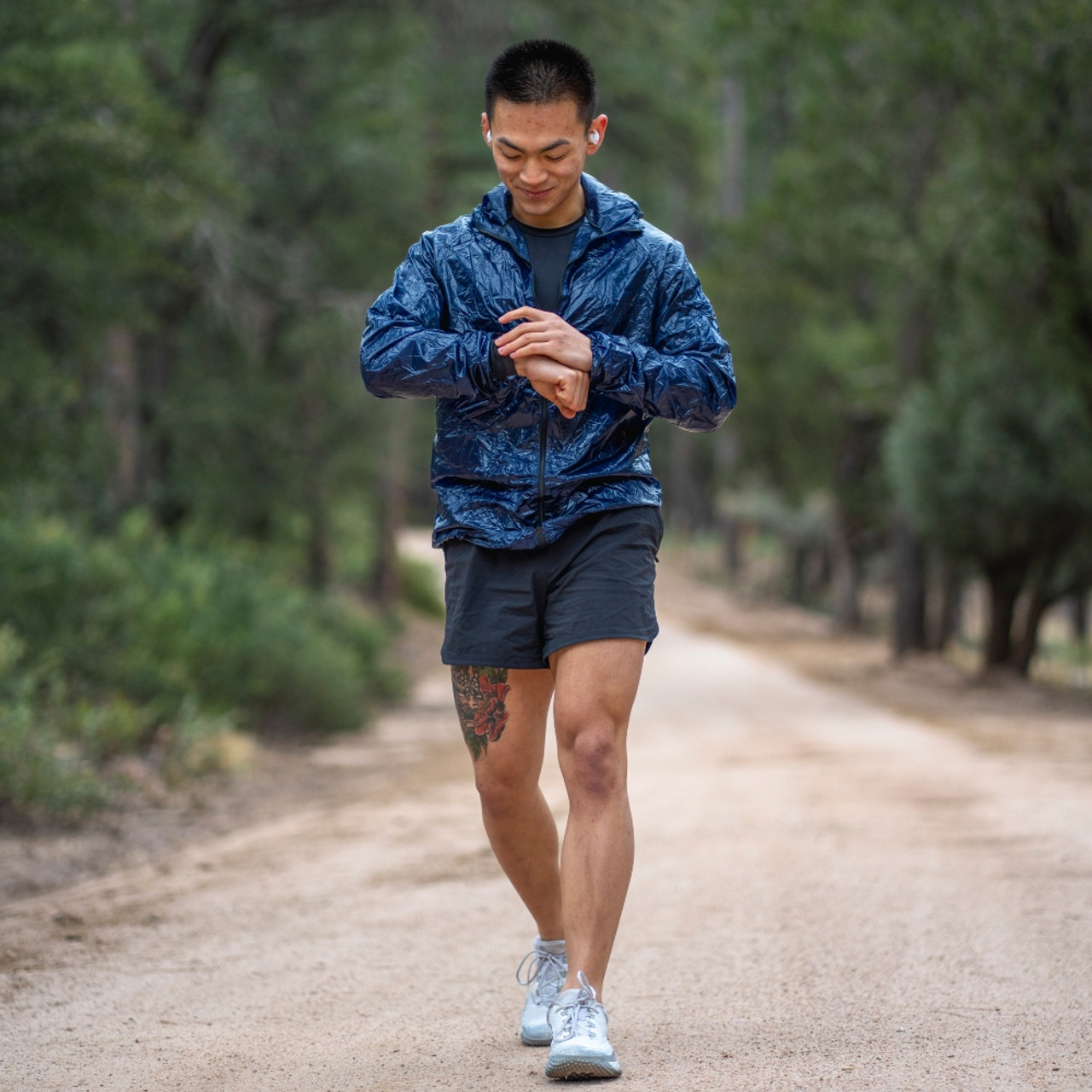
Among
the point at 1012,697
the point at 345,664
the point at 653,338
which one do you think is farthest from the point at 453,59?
the point at 653,338

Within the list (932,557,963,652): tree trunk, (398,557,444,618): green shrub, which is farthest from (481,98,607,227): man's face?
(398,557,444,618): green shrub

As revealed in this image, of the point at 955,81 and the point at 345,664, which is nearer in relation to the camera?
the point at 345,664

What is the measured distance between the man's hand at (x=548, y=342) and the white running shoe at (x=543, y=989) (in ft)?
5.08

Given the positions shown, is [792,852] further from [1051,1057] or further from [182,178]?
[182,178]

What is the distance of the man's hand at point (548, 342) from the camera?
3420 mm

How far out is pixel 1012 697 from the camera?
57.2 feet

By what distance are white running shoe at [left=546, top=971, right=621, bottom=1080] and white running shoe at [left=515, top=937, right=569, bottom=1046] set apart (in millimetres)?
388

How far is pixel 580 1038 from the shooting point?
3.38m

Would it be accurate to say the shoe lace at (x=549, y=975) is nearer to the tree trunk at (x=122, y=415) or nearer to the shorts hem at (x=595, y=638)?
the shorts hem at (x=595, y=638)

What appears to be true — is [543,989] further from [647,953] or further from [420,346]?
[420,346]

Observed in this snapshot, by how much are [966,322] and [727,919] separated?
14355mm

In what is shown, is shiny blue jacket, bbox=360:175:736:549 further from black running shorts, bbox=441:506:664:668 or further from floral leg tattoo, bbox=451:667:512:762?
floral leg tattoo, bbox=451:667:512:762

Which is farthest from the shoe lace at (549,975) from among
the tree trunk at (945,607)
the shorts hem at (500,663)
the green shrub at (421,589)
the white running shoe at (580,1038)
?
the green shrub at (421,589)

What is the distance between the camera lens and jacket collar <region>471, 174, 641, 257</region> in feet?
12.1
